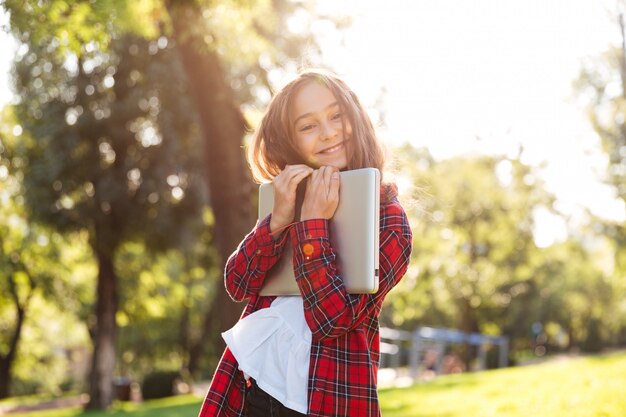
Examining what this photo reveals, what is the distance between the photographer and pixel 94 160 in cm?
1891

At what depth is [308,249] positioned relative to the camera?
2156mm

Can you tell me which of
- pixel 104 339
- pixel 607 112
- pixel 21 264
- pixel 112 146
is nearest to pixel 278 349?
pixel 112 146

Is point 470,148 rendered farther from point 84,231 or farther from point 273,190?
point 273,190

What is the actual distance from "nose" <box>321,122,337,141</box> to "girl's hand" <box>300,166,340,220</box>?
220 mm

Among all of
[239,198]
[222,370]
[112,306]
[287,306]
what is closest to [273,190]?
[287,306]

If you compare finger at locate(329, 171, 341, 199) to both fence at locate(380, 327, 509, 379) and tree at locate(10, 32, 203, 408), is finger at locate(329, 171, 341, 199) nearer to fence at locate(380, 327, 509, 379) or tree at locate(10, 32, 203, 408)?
tree at locate(10, 32, 203, 408)

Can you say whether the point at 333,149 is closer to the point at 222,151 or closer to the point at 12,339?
the point at 222,151

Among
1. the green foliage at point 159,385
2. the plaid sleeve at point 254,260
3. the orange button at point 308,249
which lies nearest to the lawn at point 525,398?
the plaid sleeve at point 254,260

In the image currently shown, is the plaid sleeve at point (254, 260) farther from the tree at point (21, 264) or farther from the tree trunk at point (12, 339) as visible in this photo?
the tree trunk at point (12, 339)

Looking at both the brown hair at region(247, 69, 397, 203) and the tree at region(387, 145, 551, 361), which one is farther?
the tree at region(387, 145, 551, 361)

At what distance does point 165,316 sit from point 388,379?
15513mm

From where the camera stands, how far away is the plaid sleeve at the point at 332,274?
82.6 inches

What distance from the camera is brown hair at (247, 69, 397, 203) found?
7.95 feet

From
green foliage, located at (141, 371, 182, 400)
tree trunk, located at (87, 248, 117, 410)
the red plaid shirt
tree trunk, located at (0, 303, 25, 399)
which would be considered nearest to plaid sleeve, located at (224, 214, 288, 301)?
the red plaid shirt
